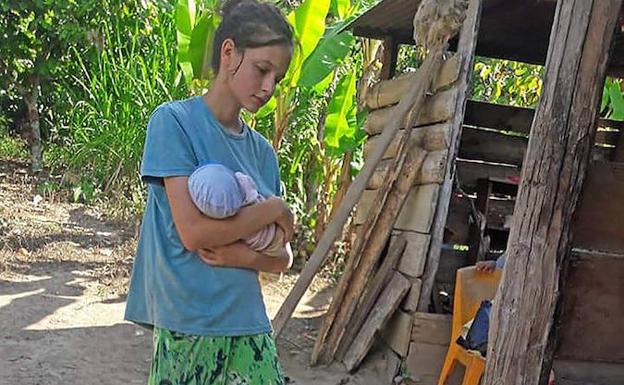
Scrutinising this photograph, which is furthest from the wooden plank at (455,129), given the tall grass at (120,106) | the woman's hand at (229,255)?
the tall grass at (120,106)

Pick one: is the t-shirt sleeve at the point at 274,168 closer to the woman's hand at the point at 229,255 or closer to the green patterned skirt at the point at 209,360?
the woman's hand at the point at 229,255

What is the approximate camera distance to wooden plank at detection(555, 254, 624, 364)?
254cm

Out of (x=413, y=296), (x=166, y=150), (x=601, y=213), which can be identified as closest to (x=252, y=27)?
(x=166, y=150)

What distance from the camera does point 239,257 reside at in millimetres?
1613

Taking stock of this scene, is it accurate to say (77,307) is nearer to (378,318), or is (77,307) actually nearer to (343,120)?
(378,318)

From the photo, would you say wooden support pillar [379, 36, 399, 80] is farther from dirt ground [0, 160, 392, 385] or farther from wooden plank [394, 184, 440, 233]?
dirt ground [0, 160, 392, 385]

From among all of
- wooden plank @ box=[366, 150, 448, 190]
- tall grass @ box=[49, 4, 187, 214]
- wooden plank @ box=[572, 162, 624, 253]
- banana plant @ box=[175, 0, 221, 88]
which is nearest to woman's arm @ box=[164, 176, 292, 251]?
wooden plank @ box=[572, 162, 624, 253]

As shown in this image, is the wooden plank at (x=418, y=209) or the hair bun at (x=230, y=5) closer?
the hair bun at (x=230, y=5)

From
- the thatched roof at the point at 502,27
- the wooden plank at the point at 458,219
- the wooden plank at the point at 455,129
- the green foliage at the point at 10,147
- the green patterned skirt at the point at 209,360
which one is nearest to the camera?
the green patterned skirt at the point at 209,360

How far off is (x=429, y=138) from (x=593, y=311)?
1.90m

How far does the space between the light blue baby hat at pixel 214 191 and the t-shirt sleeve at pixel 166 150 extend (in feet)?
0.14

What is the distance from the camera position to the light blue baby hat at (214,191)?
4.94 ft

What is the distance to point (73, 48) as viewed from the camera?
352 inches

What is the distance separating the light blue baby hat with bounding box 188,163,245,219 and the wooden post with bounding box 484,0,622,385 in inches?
46.6
